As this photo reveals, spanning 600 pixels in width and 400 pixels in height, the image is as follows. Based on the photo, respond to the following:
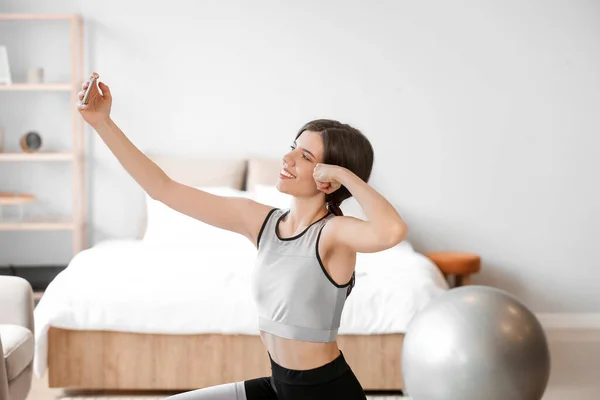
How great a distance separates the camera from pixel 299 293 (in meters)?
1.61

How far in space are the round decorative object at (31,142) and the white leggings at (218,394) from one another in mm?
3410

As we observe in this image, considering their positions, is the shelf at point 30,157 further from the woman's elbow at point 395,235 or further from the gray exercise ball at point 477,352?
the woman's elbow at point 395,235

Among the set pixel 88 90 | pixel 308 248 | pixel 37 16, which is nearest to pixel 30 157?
pixel 37 16

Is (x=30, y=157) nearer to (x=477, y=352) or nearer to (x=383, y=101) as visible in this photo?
(x=383, y=101)

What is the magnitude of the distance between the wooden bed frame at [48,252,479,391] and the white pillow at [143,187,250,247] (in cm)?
75

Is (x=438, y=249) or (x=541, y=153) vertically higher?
(x=541, y=153)

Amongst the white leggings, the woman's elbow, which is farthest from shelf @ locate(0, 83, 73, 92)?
the woman's elbow

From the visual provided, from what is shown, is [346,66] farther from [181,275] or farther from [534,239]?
[181,275]

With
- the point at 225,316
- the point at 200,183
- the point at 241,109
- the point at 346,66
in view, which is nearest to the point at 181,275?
the point at 225,316

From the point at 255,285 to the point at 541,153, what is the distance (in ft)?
12.1

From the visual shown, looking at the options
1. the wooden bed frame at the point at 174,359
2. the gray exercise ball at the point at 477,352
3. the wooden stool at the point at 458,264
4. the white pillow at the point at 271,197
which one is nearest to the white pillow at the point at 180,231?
the white pillow at the point at 271,197

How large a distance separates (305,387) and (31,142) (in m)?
3.54

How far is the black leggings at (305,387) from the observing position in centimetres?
161

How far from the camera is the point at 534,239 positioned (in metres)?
5.06
